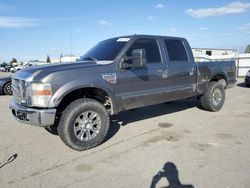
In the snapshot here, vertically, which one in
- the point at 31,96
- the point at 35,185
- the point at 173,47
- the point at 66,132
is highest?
the point at 173,47

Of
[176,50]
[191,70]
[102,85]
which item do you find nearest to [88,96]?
[102,85]

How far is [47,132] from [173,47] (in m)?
3.57

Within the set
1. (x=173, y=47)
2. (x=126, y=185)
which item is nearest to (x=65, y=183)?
(x=126, y=185)

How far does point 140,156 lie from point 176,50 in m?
3.22

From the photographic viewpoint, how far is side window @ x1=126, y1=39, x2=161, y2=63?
5.91 meters

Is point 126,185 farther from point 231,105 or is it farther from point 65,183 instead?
point 231,105

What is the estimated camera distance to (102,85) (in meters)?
5.05

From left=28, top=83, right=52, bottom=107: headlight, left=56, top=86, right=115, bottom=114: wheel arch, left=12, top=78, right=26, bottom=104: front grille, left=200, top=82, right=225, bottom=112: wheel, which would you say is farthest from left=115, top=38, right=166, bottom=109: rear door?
left=200, top=82, right=225, bottom=112: wheel

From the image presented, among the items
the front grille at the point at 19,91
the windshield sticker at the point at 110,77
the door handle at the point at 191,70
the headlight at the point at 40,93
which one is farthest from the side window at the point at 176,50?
the front grille at the point at 19,91

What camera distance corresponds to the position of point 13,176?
3887mm

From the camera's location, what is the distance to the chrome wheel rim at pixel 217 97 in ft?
25.6

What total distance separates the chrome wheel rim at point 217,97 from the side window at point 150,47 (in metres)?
2.55

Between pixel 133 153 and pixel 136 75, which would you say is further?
pixel 136 75

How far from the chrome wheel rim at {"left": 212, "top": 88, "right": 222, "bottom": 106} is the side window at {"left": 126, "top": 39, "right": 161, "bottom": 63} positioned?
8.36 ft
